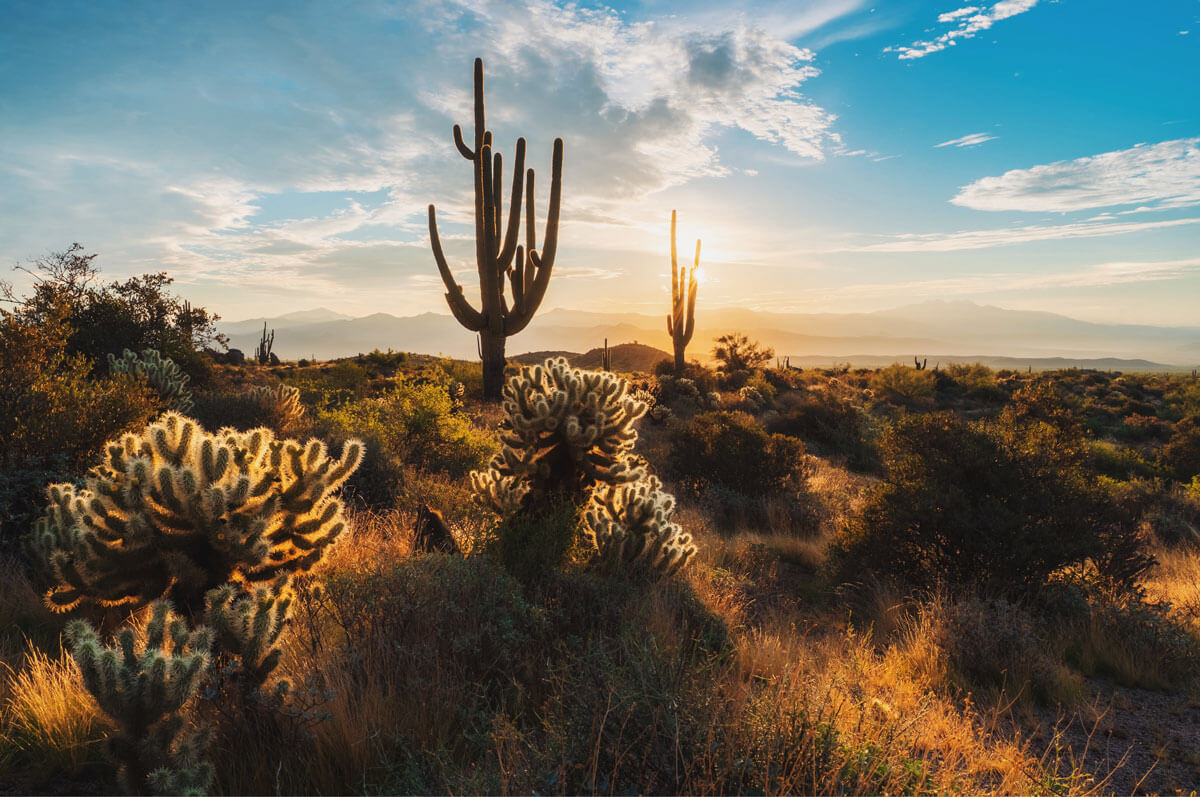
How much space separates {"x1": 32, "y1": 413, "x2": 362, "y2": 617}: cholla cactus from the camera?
390 cm

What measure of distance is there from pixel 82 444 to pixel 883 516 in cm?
927

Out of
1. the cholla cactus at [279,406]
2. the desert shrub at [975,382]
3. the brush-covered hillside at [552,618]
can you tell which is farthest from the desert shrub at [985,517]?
the desert shrub at [975,382]

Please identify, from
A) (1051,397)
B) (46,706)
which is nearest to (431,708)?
(46,706)

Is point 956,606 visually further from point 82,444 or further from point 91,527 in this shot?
point 82,444

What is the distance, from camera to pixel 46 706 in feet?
11.3

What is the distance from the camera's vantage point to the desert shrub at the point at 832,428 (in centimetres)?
1761

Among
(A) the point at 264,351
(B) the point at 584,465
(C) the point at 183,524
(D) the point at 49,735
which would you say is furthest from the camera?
(A) the point at 264,351

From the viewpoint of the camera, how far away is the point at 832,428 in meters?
18.9

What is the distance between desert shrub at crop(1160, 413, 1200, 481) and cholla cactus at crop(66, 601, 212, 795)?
897 inches

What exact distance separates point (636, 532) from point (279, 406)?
8.69m

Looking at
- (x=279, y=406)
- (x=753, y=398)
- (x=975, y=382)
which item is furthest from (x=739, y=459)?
(x=975, y=382)

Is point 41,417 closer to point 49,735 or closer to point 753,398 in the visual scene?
point 49,735

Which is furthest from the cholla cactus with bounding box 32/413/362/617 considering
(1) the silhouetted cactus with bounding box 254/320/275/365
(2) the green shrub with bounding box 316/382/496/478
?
(1) the silhouetted cactus with bounding box 254/320/275/365

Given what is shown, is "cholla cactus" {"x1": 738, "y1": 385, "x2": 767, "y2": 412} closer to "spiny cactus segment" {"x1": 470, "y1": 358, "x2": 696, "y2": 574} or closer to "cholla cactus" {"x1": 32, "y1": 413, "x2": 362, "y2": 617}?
"spiny cactus segment" {"x1": 470, "y1": 358, "x2": 696, "y2": 574}
